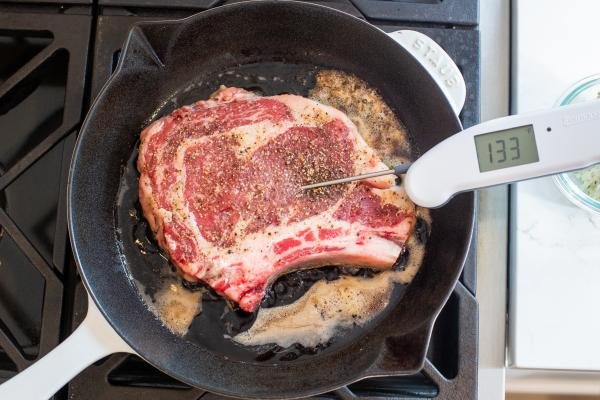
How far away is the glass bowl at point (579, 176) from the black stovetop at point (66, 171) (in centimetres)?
18

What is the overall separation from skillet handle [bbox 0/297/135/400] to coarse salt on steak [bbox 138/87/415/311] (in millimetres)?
160

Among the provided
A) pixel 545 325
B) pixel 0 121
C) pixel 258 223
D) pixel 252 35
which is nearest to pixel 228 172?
pixel 258 223

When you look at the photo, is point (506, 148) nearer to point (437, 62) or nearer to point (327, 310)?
point (437, 62)

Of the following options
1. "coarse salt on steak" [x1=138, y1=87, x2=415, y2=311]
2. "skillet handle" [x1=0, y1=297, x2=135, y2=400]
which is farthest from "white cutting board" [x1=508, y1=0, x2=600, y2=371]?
"skillet handle" [x1=0, y1=297, x2=135, y2=400]

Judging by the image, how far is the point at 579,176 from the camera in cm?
109

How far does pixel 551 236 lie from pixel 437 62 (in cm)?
39

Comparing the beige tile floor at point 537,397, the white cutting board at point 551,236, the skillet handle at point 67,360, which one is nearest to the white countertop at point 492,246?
the white cutting board at point 551,236

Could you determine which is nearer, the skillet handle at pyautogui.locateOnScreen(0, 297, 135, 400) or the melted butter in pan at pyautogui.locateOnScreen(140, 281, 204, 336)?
the skillet handle at pyautogui.locateOnScreen(0, 297, 135, 400)

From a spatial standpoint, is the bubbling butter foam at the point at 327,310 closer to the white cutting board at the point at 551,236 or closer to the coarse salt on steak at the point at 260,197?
the coarse salt on steak at the point at 260,197

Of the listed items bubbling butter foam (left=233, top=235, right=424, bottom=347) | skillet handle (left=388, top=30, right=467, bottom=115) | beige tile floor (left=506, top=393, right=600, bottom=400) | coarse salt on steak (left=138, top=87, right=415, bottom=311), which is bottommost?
beige tile floor (left=506, top=393, right=600, bottom=400)

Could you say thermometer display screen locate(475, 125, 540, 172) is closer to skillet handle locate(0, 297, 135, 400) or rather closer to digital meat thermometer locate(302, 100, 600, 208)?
digital meat thermometer locate(302, 100, 600, 208)

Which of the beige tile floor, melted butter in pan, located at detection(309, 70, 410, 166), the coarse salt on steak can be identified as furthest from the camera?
the beige tile floor

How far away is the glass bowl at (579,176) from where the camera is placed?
1.07 metres

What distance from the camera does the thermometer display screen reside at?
895 mm
